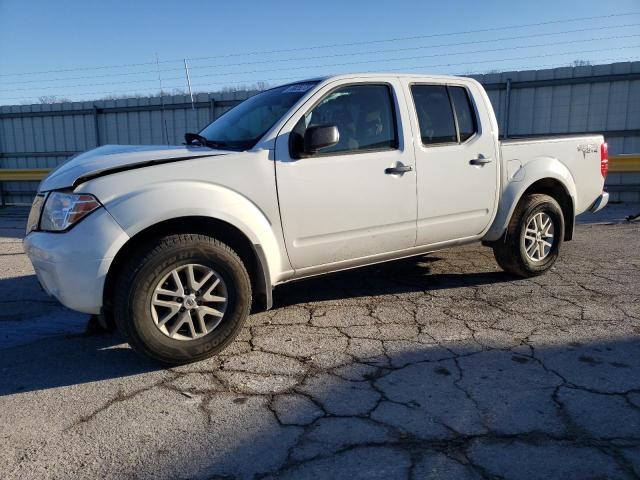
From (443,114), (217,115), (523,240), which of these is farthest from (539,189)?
(217,115)

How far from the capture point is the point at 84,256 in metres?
2.87

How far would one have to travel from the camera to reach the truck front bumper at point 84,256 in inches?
113

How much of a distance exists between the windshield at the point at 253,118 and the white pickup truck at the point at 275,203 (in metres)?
0.02

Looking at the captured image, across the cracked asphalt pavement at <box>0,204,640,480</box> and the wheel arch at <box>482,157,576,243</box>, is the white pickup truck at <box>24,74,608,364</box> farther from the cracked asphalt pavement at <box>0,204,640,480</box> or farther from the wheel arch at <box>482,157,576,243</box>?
the cracked asphalt pavement at <box>0,204,640,480</box>

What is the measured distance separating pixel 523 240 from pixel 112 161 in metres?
3.66

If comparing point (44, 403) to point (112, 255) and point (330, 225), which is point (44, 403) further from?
point (330, 225)

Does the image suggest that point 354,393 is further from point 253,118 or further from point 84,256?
point 253,118

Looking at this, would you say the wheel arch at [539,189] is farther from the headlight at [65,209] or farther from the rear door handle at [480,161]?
the headlight at [65,209]

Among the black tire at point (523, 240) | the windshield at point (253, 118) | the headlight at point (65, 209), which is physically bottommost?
the black tire at point (523, 240)

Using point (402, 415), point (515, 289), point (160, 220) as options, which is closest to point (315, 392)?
point (402, 415)

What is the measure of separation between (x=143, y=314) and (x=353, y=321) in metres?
1.63

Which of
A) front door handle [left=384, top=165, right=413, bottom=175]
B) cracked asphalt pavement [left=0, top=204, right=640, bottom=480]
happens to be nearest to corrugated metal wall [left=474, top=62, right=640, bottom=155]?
cracked asphalt pavement [left=0, top=204, right=640, bottom=480]

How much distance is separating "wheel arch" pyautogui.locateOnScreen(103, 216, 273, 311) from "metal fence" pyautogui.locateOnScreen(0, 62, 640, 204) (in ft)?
31.8

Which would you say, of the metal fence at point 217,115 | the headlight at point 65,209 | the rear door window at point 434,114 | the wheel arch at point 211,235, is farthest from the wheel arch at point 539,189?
the metal fence at point 217,115
